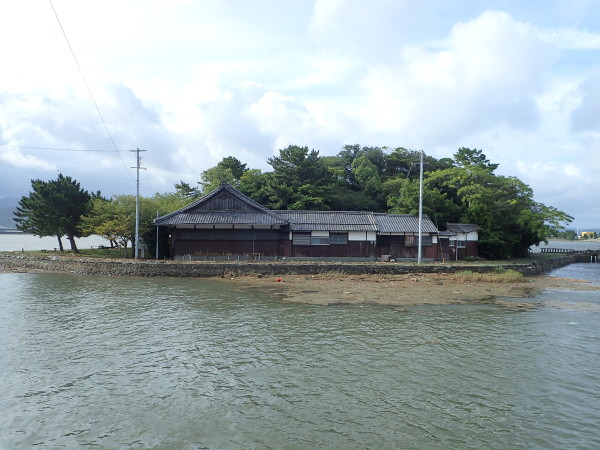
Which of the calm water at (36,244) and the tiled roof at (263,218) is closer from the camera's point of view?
the tiled roof at (263,218)

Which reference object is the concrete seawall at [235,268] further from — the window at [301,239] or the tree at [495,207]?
the tree at [495,207]

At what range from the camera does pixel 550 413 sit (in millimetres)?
7262

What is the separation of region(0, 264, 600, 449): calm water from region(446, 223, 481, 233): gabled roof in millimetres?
17893

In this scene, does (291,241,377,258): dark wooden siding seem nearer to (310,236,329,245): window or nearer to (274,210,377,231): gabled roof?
(310,236,329,245): window

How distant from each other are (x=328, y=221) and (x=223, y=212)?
8.34 metres

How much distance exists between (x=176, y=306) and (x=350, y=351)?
898 cm

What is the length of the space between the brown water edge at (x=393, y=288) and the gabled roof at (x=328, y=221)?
5.50m

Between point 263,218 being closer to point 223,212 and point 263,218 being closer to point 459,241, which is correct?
point 223,212

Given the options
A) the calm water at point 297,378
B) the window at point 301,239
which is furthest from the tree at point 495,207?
the calm water at point 297,378

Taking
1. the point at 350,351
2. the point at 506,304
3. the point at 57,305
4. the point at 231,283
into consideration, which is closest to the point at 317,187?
the point at 231,283

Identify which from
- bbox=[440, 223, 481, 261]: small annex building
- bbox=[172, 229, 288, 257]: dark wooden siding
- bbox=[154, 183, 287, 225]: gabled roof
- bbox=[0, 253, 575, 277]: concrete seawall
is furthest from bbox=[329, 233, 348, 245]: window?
bbox=[440, 223, 481, 261]: small annex building

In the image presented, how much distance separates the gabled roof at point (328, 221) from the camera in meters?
30.5

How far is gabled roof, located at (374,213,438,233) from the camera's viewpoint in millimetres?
30891

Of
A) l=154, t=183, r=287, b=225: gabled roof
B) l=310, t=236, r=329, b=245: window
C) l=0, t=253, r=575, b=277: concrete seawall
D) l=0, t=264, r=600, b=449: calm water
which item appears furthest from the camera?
l=310, t=236, r=329, b=245: window
